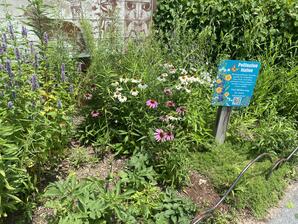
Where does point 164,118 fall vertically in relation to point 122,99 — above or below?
below

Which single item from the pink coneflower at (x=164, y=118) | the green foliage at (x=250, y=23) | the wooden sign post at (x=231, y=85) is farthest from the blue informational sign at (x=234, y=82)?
the green foliage at (x=250, y=23)

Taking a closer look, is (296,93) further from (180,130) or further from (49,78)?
(49,78)

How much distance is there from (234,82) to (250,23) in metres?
1.71

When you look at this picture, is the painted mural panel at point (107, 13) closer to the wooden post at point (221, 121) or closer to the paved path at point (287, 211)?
the wooden post at point (221, 121)

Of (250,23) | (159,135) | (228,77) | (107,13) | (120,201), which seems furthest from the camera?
(107,13)

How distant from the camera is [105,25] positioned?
460 cm

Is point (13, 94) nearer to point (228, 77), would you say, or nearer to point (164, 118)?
point (164, 118)

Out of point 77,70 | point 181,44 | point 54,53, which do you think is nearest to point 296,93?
point 181,44

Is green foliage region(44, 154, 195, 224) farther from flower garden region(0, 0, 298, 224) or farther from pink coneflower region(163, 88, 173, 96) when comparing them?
pink coneflower region(163, 88, 173, 96)

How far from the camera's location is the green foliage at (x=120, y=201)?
1836 millimetres

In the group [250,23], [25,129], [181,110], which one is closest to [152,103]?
[181,110]

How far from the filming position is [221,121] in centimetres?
309

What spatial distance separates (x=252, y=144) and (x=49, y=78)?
8.06ft

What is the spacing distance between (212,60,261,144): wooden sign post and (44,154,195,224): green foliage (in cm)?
105
